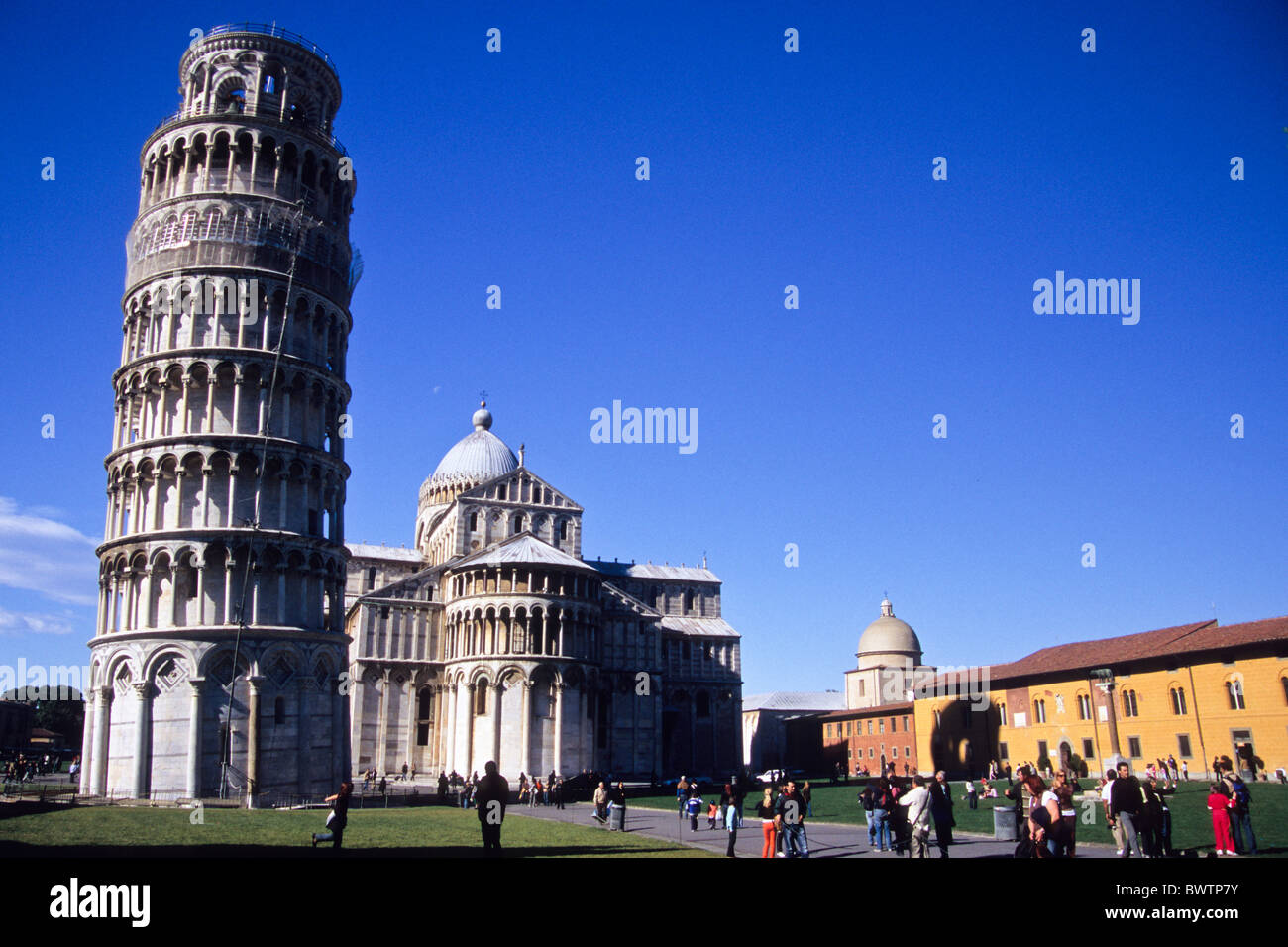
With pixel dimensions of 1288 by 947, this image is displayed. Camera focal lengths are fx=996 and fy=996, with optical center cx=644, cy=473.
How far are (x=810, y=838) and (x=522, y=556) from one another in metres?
40.3

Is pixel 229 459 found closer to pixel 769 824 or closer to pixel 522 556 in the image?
pixel 522 556

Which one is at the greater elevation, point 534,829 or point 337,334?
point 337,334

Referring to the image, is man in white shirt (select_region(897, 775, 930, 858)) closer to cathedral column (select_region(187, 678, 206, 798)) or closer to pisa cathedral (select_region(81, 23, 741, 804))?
pisa cathedral (select_region(81, 23, 741, 804))

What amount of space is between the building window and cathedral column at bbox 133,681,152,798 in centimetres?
4937

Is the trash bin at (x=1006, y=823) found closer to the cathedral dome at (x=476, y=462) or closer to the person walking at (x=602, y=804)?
the person walking at (x=602, y=804)

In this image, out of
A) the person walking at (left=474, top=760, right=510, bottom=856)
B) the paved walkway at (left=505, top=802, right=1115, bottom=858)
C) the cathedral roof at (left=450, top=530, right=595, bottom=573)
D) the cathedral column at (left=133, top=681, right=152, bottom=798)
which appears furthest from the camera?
the cathedral roof at (left=450, top=530, right=595, bottom=573)

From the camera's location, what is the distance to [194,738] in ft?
126

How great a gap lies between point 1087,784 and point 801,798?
32060 mm

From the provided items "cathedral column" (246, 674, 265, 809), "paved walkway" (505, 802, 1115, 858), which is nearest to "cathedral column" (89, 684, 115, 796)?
"cathedral column" (246, 674, 265, 809)

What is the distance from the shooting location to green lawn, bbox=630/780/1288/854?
24.6 m

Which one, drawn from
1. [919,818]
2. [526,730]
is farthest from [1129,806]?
[526,730]
